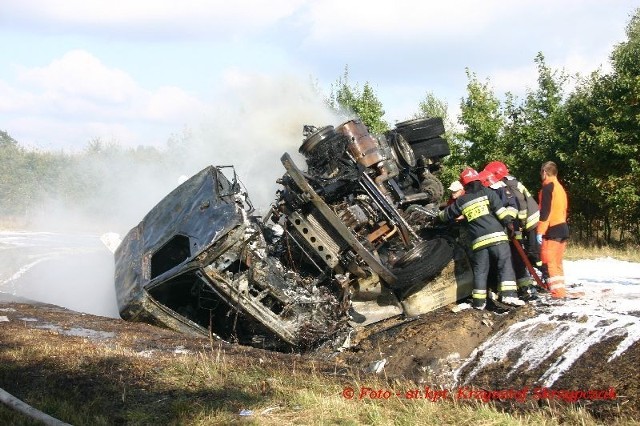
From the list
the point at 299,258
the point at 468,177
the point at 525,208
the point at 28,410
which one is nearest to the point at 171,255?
the point at 299,258

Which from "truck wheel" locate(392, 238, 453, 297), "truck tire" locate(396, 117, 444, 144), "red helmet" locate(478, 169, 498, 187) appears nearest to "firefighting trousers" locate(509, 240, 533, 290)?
"red helmet" locate(478, 169, 498, 187)

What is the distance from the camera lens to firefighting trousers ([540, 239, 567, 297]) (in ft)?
24.2

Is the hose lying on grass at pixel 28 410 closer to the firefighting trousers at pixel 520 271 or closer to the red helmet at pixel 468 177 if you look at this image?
the red helmet at pixel 468 177

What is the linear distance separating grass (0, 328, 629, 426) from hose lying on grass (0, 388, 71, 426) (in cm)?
5

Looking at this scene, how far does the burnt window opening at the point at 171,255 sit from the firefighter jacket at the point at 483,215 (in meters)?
3.08

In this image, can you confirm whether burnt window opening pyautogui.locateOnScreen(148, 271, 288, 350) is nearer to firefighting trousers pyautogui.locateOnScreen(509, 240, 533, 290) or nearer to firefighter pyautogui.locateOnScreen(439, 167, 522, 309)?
firefighter pyautogui.locateOnScreen(439, 167, 522, 309)

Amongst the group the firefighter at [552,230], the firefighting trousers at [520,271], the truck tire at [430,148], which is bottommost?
the firefighting trousers at [520,271]

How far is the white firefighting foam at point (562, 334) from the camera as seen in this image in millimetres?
5344

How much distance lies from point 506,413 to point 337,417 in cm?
94

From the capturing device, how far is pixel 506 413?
12.8ft

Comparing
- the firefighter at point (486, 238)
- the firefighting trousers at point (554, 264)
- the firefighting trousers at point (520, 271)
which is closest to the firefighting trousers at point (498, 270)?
the firefighter at point (486, 238)

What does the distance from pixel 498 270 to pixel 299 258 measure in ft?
6.86

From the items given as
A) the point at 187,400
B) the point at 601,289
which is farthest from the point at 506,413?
the point at 601,289

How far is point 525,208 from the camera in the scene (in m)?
7.71
